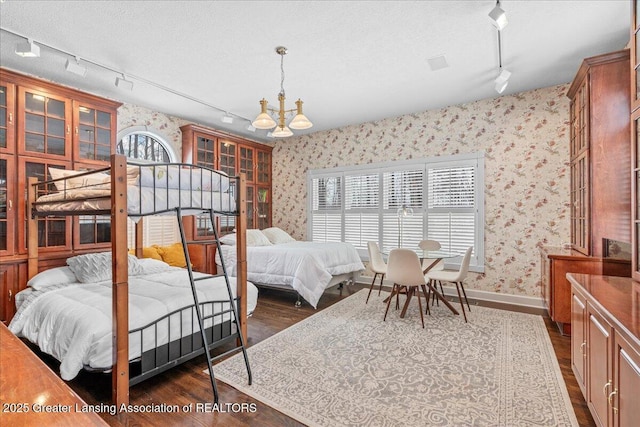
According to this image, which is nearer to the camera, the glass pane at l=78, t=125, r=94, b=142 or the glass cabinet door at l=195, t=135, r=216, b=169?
the glass pane at l=78, t=125, r=94, b=142

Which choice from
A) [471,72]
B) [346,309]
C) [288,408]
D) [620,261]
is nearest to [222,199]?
[288,408]

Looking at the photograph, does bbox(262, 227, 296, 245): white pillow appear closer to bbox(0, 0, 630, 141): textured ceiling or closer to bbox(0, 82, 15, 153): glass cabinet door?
bbox(0, 0, 630, 141): textured ceiling

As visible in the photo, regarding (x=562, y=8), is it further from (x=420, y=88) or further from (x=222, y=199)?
(x=222, y=199)

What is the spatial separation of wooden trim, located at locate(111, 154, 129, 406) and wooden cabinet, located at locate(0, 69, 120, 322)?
198 cm

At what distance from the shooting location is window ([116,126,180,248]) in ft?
14.3

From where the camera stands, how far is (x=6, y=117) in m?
3.04

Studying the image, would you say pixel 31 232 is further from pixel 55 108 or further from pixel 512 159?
pixel 512 159

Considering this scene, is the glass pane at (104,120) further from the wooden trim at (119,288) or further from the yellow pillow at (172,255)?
the wooden trim at (119,288)

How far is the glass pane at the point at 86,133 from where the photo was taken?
11.7 feet

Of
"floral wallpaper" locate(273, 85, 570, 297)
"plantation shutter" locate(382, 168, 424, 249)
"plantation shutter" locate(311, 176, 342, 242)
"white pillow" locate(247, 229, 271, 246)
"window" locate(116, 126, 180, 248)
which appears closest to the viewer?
"floral wallpaper" locate(273, 85, 570, 297)

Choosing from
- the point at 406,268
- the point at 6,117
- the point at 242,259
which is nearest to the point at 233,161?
the point at 6,117

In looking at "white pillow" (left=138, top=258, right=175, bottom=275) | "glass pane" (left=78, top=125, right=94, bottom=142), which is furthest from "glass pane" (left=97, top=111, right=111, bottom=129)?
"white pillow" (left=138, top=258, right=175, bottom=275)

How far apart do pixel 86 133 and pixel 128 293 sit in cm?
246

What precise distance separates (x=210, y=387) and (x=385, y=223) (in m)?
3.76
